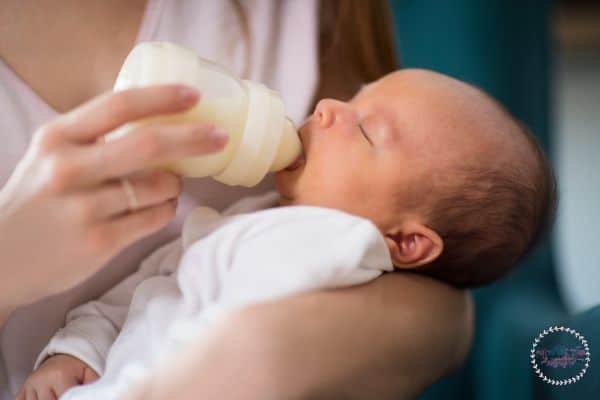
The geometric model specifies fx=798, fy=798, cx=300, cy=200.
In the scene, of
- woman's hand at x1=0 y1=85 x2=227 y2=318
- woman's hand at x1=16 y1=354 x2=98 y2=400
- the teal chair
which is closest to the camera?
woman's hand at x1=0 y1=85 x2=227 y2=318

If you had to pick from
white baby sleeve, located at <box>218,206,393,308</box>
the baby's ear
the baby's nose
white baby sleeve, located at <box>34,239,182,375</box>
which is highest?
the baby's nose

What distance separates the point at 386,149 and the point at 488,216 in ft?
0.32

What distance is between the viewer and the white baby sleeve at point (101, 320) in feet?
2.00

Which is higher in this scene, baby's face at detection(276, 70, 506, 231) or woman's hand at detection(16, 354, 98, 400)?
baby's face at detection(276, 70, 506, 231)

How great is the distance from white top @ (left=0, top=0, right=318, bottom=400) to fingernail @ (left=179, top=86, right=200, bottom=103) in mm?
224

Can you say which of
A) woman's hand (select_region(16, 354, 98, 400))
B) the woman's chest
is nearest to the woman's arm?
woman's hand (select_region(16, 354, 98, 400))

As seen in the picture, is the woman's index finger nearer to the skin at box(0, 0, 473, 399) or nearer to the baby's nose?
the skin at box(0, 0, 473, 399)

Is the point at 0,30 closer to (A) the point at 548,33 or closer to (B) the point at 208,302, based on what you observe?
(B) the point at 208,302

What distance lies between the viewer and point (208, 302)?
0.56m

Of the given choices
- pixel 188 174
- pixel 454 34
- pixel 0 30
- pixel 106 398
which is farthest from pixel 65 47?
pixel 454 34

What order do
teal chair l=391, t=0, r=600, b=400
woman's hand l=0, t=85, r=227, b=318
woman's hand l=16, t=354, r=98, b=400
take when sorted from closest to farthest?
woman's hand l=0, t=85, r=227, b=318
woman's hand l=16, t=354, r=98, b=400
teal chair l=391, t=0, r=600, b=400

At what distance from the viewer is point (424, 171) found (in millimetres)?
613

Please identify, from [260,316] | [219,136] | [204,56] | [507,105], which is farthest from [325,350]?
[507,105]

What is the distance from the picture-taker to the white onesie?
21.3 inches
